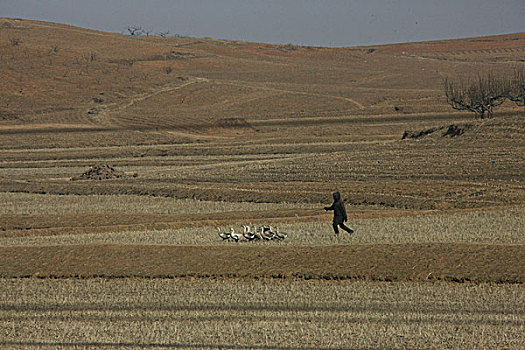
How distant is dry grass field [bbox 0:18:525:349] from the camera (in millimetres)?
13375

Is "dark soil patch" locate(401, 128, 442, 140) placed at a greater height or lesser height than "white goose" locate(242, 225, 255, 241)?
greater

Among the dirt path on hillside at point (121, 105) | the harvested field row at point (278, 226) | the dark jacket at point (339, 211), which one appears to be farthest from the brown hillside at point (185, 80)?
the dark jacket at point (339, 211)

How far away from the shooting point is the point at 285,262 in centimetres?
1753

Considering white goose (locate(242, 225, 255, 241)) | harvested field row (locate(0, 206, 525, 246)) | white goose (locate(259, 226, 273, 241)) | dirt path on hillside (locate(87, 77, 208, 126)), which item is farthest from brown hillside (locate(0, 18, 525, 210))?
white goose (locate(242, 225, 255, 241))

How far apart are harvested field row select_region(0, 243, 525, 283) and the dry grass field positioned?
0.06 metres

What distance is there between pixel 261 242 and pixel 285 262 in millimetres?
2645

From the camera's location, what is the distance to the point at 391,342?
12.3 meters

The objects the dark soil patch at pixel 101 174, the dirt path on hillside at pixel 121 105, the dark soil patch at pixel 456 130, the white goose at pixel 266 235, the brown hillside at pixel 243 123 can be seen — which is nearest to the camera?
the white goose at pixel 266 235

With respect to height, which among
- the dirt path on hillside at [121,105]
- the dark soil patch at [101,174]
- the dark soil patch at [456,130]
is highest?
the dark soil patch at [456,130]

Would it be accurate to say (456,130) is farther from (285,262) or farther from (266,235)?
(285,262)

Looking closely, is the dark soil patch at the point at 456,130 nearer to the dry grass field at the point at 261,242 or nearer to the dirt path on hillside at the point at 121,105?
the dry grass field at the point at 261,242

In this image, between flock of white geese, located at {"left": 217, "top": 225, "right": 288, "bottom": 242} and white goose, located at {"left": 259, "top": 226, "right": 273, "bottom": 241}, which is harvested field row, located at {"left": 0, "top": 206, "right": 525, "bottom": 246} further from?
white goose, located at {"left": 259, "top": 226, "right": 273, "bottom": 241}

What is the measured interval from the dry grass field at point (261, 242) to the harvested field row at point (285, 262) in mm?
61

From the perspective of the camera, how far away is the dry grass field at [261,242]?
13375 mm
